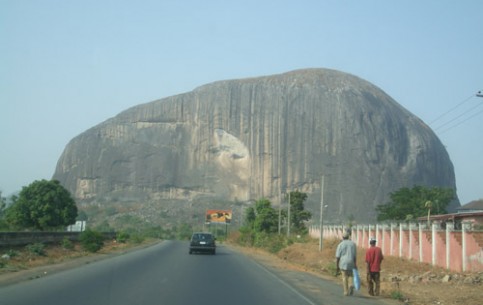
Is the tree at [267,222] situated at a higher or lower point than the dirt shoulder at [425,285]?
higher

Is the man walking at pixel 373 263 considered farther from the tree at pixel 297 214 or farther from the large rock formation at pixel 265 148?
the large rock formation at pixel 265 148

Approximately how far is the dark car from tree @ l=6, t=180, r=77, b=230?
28.7 m

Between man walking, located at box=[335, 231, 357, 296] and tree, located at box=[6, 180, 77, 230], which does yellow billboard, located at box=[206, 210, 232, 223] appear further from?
man walking, located at box=[335, 231, 357, 296]

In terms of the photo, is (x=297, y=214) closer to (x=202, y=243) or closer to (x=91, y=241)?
(x=91, y=241)

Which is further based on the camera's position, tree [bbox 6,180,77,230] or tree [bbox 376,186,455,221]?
tree [bbox 376,186,455,221]

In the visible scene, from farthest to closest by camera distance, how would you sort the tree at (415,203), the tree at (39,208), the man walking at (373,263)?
the tree at (415,203) < the tree at (39,208) < the man walking at (373,263)

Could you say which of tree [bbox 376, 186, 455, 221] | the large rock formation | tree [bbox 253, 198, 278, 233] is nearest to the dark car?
tree [bbox 253, 198, 278, 233]

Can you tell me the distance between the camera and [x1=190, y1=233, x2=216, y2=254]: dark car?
3991 cm

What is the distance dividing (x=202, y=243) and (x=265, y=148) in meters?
93.5

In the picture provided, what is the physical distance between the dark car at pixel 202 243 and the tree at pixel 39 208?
28.7 metres

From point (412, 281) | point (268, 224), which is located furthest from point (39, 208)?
point (412, 281)

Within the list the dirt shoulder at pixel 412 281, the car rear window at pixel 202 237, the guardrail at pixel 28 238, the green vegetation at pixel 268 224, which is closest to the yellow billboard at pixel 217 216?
the green vegetation at pixel 268 224

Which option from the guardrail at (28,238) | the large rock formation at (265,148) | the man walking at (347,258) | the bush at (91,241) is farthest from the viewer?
the large rock formation at (265,148)

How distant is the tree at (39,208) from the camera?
6259cm
